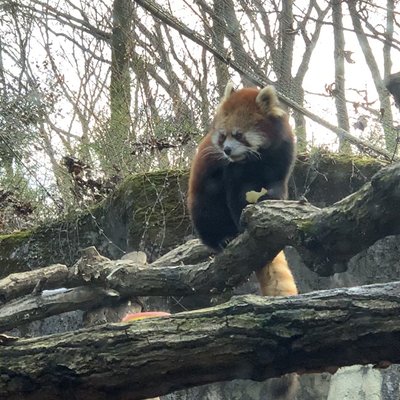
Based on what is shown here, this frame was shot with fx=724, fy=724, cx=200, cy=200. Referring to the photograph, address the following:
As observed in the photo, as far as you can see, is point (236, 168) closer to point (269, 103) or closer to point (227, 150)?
point (227, 150)

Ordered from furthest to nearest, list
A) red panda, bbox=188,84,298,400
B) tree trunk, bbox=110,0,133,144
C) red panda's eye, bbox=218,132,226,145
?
tree trunk, bbox=110,0,133,144 < red panda's eye, bbox=218,132,226,145 < red panda, bbox=188,84,298,400

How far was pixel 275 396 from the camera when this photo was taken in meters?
3.04

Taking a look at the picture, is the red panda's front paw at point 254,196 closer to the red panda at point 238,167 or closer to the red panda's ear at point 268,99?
the red panda at point 238,167

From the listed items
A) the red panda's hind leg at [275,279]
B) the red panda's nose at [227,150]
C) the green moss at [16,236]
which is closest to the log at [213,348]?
the red panda's hind leg at [275,279]

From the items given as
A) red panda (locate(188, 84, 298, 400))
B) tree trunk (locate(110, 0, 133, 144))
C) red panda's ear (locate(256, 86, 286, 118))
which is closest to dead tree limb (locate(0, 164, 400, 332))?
red panda (locate(188, 84, 298, 400))

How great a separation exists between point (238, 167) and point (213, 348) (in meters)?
2.05

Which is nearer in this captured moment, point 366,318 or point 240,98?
point 366,318

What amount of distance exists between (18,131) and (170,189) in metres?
1.65

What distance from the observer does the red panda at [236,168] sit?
13.7 feet

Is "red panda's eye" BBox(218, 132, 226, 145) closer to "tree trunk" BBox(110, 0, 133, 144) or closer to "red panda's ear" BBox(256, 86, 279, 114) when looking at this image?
"red panda's ear" BBox(256, 86, 279, 114)

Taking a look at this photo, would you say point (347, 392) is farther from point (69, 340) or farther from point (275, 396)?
point (69, 340)

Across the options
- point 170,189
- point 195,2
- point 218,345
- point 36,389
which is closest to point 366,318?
point 218,345

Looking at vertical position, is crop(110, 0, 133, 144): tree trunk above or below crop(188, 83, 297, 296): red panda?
above

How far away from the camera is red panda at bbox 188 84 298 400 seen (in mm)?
4168
